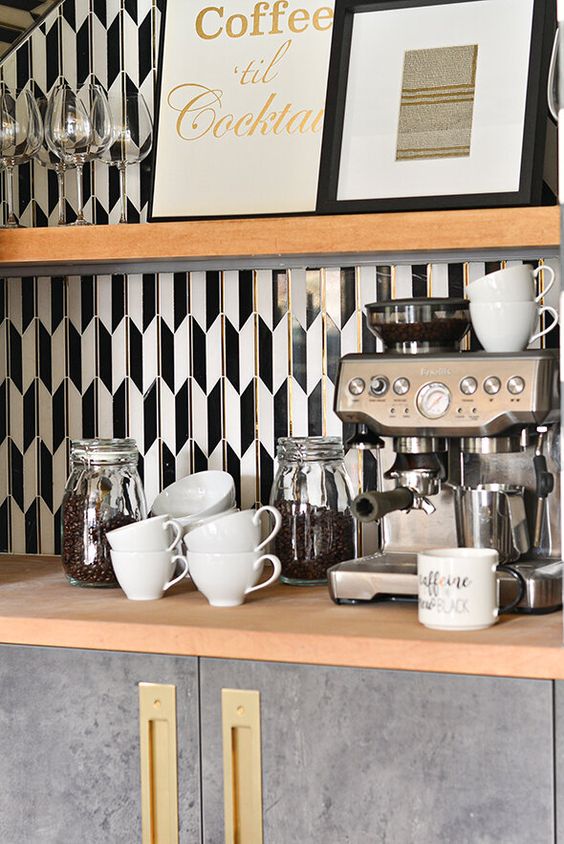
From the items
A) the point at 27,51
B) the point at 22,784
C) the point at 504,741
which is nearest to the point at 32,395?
the point at 27,51

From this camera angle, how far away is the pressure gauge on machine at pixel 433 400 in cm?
172

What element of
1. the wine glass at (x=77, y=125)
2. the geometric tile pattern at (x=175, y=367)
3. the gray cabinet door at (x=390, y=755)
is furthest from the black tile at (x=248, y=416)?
the gray cabinet door at (x=390, y=755)

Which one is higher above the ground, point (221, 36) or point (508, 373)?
point (221, 36)

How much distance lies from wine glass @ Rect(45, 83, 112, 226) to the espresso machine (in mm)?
622

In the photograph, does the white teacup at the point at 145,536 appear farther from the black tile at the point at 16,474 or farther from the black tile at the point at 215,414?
the black tile at the point at 16,474

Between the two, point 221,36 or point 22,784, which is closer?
point 22,784

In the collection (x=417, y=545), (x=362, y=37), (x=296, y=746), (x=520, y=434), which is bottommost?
(x=296, y=746)

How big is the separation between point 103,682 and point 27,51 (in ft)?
4.39

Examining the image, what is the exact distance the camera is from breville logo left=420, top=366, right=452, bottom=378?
1.73 metres

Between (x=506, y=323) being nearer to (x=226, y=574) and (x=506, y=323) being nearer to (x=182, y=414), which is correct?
(x=226, y=574)

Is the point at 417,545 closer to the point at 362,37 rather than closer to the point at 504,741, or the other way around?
the point at 504,741

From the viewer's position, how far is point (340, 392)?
5.91 ft

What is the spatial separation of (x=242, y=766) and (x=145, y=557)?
1.25ft

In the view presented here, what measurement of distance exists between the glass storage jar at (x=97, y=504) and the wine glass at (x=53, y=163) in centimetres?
44
